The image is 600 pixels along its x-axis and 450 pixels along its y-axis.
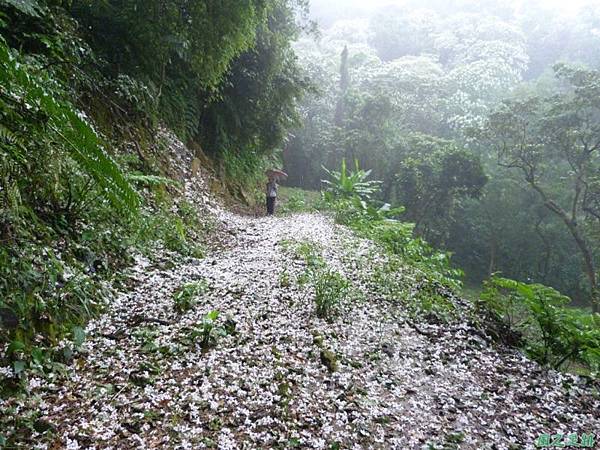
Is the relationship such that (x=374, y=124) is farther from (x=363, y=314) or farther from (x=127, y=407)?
(x=127, y=407)

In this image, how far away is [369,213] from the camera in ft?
37.3

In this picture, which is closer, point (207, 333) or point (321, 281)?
point (207, 333)

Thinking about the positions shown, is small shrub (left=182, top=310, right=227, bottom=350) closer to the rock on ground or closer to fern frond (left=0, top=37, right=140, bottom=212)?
the rock on ground

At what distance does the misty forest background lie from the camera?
49.1 ft

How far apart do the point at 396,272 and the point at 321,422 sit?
3.59 meters

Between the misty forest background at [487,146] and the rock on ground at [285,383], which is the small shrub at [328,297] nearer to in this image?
the rock on ground at [285,383]

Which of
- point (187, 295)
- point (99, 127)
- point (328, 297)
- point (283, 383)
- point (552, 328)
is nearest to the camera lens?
point (283, 383)

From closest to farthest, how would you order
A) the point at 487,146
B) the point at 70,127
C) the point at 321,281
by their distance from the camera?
the point at 70,127 < the point at 321,281 < the point at 487,146

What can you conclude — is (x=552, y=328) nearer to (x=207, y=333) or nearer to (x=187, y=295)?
(x=207, y=333)

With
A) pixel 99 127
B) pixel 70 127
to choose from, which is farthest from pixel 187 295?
pixel 99 127

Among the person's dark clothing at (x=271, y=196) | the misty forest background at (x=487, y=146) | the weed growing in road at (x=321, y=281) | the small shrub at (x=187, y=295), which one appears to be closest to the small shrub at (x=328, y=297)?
the weed growing in road at (x=321, y=281)

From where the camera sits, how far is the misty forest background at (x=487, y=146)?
15.0 metres

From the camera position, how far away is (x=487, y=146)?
1967 centimetres

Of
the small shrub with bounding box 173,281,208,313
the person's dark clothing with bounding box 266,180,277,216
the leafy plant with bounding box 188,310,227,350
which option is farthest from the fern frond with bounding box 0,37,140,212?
the person's dark clothing with bounding box 266,180,277,216
